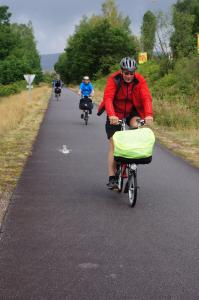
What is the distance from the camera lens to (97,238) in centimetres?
568

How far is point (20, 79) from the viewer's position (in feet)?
335

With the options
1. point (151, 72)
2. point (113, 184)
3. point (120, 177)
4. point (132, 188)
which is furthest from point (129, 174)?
point (151, 72)

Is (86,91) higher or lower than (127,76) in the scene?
lower

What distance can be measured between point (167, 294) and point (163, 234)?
1733mm

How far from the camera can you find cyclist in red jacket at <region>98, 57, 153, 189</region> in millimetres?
7145

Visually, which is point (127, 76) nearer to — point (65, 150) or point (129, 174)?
point (129, 174)

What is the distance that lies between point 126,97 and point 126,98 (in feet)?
0.06

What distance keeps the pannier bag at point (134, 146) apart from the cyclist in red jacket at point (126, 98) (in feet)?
0.74

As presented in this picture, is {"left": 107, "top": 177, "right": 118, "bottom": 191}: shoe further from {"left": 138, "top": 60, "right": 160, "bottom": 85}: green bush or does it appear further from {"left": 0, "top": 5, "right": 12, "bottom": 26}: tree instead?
{"left": 0, "top": 5, "right": 12, "bottom": 26}: tree

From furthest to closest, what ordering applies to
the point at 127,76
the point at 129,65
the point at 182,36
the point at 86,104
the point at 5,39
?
the point at 5,39 → the point at 182,36 → the point at 86,104 → the point at 127,76 → the point at 129,65

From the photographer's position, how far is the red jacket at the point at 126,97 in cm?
725

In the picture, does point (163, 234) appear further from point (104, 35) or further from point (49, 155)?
point (104, 35)

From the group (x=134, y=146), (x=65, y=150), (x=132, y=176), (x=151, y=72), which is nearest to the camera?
(x=134, y=146)

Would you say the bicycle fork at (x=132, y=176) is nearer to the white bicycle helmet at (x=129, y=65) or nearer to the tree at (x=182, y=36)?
the white bicycle helmet at (x=129, y=65)
